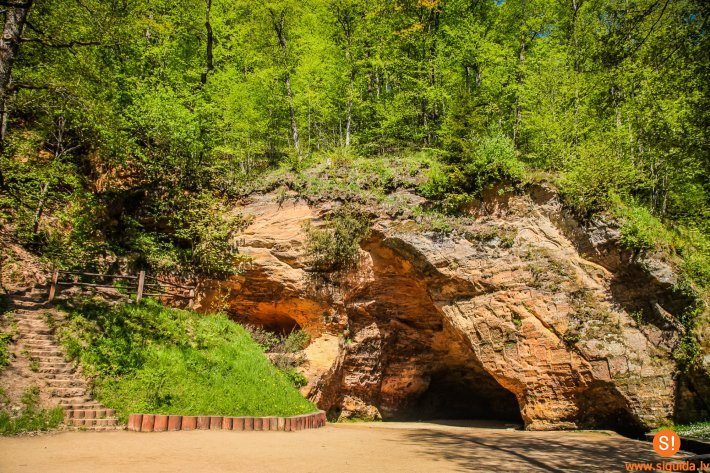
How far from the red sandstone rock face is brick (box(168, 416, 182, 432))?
20.5 feet

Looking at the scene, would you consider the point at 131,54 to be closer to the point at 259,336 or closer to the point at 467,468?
the point at 259,336

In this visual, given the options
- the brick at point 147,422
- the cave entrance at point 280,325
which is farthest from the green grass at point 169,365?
the cave entrance at point 280,325

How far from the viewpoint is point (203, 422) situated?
27.5 ft

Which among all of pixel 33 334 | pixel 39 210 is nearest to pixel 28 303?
pixel 33 334

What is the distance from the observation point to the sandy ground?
5.35 metres

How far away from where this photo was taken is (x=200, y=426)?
8359mm

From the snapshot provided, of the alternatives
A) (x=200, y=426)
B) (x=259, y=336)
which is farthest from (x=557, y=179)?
(x=200, y=426)

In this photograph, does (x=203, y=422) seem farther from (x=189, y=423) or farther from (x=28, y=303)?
(x=28, y=303)

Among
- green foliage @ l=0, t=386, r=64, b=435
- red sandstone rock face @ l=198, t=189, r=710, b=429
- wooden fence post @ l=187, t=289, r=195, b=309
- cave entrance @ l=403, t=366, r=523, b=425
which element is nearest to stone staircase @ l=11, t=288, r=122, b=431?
green foliage @ l=0, t=386, r=64, b=435

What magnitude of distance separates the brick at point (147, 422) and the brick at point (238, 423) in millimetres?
1564

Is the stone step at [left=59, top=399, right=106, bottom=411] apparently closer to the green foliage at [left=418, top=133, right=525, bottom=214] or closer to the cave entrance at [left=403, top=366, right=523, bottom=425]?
the green foliage at [left=418, top=133, right=525, bottom=214]

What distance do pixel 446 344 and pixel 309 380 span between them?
6.05m

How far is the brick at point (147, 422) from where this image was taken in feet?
26.2

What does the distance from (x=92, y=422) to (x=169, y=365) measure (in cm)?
219
